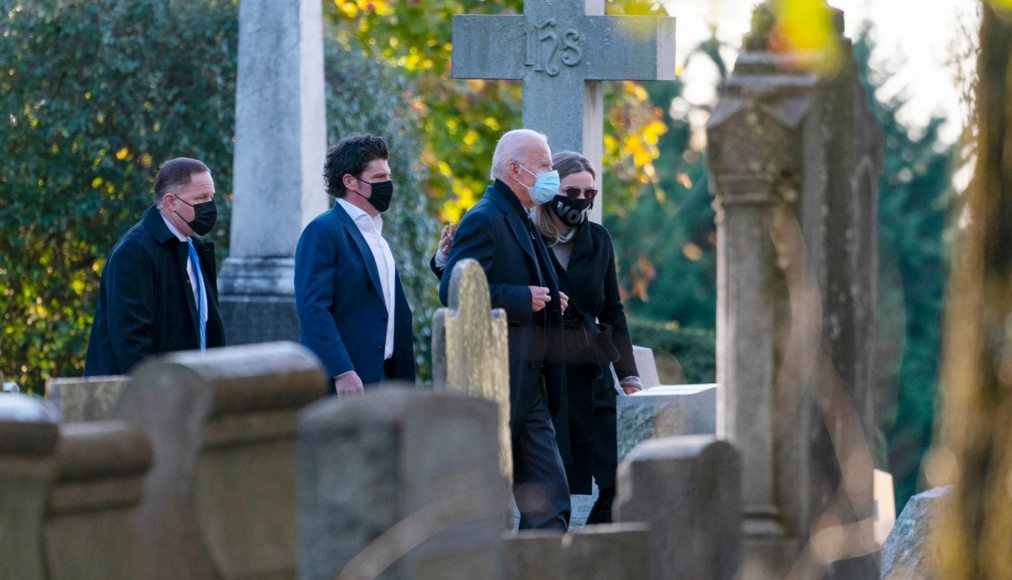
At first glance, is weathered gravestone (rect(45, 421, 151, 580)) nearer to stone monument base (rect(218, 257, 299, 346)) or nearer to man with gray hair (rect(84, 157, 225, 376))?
man with gray hair (rect(84, 157, 225, 376))

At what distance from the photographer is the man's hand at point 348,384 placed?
7.01 m

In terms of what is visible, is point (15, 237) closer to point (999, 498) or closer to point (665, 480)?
point (665, 480)

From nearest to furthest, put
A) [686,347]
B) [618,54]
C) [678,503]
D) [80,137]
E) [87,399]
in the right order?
[678,503] → [87,399] → [618,54] → [80,137] → [686,347]

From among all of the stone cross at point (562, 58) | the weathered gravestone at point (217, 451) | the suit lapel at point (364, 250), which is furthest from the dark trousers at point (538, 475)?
the stone cross at point (562, 58)

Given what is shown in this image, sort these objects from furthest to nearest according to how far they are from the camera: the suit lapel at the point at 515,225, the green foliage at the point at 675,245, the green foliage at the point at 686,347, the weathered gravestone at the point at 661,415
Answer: the green foliage at the point at 675,245 → the green foliage at the point at 686,347 → the weathered gravestone at the point at 661,415 → the suit lapel at the point at 515,225

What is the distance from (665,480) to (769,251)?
73cm

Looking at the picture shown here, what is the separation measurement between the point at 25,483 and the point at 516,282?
382 centimetres

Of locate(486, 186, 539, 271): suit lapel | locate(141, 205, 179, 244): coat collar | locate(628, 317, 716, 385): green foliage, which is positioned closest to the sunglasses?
locate(486, 186, 539, 271): suit lapel

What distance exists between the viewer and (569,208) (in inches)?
313

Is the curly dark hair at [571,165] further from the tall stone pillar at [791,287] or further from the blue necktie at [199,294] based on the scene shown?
the tall stone pillar at [791,287]

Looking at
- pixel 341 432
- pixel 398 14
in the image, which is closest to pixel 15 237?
pixel 398 14

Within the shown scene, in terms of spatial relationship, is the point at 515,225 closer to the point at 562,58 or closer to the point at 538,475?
the point at 538,475

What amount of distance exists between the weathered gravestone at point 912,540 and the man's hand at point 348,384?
6.52 feet

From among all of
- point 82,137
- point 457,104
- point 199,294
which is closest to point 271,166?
point 82,137
